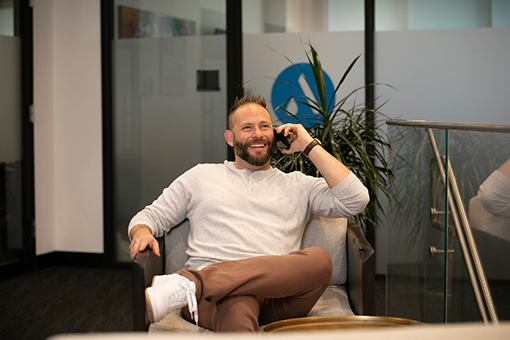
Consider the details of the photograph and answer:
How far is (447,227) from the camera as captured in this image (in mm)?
2186

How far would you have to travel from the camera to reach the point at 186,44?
4137 mm

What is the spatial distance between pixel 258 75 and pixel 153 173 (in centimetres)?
127

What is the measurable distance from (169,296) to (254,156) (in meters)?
0.88

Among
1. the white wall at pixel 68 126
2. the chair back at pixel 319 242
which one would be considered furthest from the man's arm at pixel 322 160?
the white wall at pixel 68 126

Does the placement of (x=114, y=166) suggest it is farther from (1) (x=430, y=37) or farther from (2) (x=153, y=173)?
(1) (x=430, y=37)

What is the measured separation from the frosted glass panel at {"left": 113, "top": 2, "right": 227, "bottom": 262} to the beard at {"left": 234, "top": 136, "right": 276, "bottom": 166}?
185 centimetres

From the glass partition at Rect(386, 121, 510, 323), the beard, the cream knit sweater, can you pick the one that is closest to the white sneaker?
the cream knit sweater

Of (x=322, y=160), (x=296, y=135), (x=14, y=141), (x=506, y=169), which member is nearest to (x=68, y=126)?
(x=14, y=141)

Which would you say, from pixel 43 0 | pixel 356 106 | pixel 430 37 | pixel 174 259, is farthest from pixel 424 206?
pixel 43 0

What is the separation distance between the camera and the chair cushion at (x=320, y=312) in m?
1.76

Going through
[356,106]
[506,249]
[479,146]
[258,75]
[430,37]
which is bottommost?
[506,249]

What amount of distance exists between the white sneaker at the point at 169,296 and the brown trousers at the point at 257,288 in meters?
0.04

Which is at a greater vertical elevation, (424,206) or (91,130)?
(91,130)

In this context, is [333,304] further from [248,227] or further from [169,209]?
[169,209]
